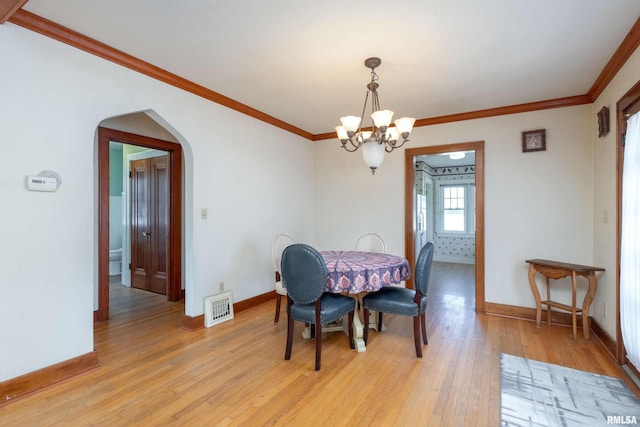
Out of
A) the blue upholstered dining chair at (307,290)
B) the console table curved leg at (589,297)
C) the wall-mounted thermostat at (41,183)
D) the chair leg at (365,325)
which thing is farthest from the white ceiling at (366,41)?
the chair leg at (365,325)

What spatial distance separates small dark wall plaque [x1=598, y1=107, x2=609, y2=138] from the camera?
2825mm

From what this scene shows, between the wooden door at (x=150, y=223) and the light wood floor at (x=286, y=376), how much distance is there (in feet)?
3.60

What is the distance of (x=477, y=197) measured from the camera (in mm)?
3908

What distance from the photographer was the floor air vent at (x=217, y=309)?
326 centimetres

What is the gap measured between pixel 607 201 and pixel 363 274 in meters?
2.40

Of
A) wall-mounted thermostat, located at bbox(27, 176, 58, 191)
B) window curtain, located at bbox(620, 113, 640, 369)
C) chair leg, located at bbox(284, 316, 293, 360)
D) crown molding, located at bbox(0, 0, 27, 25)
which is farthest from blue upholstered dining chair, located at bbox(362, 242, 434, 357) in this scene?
crown molding, located at bbox(0, 0, 27, 25)

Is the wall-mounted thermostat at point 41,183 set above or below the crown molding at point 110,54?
below

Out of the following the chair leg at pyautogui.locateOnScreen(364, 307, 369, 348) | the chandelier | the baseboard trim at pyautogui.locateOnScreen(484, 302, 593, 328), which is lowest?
the baseboard trim at pyautogui.locateOnScreen(484, 302, 593, 328)

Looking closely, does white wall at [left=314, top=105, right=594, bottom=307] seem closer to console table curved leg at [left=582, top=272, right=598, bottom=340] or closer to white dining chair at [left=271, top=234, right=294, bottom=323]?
console table curved leg at [left=582, top=272, right=598, bottom=340]

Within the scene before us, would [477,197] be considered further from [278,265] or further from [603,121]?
[278,265]

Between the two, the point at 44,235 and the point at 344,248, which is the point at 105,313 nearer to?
the point at 44,235

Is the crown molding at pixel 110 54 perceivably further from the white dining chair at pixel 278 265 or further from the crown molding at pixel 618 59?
the crown molding at pixel 618 59

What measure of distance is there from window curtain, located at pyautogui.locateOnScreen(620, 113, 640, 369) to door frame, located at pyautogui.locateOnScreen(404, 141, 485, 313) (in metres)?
1.54

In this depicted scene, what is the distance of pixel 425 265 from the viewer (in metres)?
2.67
